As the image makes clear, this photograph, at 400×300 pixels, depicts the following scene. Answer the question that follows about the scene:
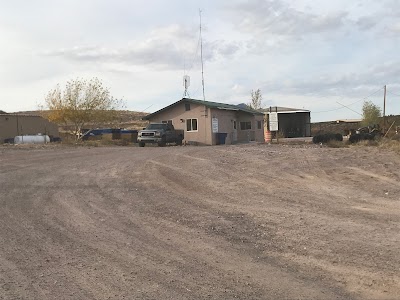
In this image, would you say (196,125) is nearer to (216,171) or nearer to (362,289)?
(216,171)

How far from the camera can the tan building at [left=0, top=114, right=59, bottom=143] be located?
41.4 meters

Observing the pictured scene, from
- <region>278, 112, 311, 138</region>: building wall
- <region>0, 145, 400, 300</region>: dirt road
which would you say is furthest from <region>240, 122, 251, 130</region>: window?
<region>0, 145, 400, 300</region>: dirt road

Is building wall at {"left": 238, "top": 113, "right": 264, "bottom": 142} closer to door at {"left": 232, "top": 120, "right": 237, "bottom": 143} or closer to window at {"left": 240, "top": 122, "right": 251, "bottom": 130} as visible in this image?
window at {"left": 240, "top": 122, "right": 251, "bottom": 130}

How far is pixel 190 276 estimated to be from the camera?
18.4 ft

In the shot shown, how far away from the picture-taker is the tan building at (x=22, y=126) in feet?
136

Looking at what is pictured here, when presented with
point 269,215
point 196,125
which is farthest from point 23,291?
point 196,125

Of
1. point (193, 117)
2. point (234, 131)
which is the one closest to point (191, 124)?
point (193, 117)

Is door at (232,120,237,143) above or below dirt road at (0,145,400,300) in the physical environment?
above

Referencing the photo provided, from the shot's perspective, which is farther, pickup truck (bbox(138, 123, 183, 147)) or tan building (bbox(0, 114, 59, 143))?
tan building (bbox(0, 114, 59, 143))

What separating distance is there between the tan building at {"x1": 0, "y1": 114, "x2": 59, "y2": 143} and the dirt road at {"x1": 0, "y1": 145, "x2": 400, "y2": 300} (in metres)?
29.7

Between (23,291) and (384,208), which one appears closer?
(23,291)

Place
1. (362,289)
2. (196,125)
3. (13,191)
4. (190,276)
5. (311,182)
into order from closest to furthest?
(362,289) < (190,276) < (13,191) < (311,182) < (196,125)

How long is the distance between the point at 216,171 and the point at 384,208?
232 inches

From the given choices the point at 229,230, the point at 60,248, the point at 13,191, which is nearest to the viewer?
the point at 60,248
